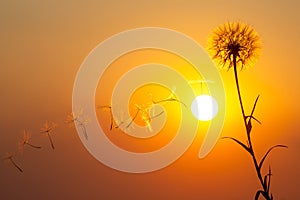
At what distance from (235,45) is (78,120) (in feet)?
1.20

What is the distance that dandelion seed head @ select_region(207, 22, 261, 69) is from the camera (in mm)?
676

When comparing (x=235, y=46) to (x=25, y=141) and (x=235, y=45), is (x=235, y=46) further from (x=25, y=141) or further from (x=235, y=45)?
(x=25, y=141)

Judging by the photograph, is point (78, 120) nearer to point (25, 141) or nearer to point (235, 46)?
point (25, 141)

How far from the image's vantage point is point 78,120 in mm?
756

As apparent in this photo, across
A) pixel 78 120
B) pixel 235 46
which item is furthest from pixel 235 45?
pixel 78 120

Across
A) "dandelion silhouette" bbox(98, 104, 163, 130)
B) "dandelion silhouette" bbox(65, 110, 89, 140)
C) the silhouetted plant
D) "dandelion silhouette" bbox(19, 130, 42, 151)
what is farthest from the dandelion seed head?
"dandelion silhouette" bbox(19, 130, 42, 151)

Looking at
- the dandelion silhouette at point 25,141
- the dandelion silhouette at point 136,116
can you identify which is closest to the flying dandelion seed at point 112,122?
the dandelion silhouette at point 136,116

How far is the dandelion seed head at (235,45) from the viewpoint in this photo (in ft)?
2.22

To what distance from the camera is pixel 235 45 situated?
2.21ft

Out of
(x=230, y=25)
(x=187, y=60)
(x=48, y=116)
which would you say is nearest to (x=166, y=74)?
(x=187, y=60)

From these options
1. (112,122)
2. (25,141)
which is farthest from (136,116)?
(25,141)

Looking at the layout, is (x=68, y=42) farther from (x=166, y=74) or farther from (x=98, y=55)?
(x=166, y=74)

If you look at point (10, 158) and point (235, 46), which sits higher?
point (235, 46)

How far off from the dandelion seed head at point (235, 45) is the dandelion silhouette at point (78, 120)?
12.2 inches
